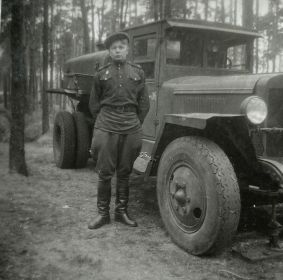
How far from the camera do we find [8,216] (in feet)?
13.5

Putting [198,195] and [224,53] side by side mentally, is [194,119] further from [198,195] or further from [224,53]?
[224,53]

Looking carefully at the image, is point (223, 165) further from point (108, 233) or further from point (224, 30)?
point (224, 30)

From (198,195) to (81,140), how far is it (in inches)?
145

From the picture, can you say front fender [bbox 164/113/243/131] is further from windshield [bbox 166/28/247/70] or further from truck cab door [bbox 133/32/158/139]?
windshield [bbox 166/28/247/70]

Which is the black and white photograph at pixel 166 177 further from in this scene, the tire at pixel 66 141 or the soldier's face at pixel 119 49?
the tire at pixel 66 141

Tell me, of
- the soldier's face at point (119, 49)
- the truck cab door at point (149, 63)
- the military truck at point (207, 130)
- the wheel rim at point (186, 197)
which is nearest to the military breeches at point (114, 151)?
the military truck at point (207, 130)

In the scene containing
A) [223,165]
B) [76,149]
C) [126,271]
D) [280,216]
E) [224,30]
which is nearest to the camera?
[126,271]

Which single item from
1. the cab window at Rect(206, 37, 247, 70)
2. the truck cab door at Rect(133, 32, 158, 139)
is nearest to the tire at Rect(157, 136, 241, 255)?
the truck cab door at Rect(133, 32, 158, 139)

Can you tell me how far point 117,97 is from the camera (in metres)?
3.81

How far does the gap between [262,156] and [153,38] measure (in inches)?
84.1

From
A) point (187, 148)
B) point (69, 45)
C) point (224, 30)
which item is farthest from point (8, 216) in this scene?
point (69, 45)

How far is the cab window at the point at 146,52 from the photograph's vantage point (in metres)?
4.84

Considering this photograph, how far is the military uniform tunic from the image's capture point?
3812mm

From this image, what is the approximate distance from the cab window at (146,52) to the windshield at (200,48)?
23cm
